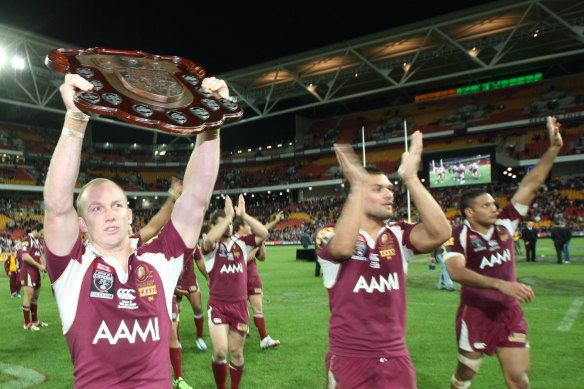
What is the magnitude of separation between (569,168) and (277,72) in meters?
28.8

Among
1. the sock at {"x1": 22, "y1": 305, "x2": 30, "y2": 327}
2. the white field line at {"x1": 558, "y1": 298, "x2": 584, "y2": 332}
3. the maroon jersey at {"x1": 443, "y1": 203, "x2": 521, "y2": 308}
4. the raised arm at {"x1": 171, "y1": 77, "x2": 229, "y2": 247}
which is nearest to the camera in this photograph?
the raised arm at {"x1": 171, "y1": 77, "x2": 229, "y2": 247}

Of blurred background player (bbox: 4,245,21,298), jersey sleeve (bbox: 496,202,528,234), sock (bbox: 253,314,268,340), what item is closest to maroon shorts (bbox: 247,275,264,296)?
sock (bbox: 253,314,268,340)

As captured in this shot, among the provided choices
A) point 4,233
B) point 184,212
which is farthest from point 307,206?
point 184,212

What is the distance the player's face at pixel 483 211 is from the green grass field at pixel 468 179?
117 feet

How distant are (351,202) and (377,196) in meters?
0.53

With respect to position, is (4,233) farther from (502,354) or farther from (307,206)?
(502,354)

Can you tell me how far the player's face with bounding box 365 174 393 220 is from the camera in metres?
3.42

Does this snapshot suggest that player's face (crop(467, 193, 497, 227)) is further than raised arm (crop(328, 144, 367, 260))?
Yes

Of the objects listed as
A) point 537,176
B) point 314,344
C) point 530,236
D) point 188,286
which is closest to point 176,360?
point 188,286

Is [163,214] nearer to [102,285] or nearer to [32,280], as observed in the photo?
[102,285]

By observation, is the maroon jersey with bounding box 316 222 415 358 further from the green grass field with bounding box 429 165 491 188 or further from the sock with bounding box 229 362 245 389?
the green grass field with bounding box 429 165 491 188

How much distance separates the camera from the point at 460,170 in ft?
129

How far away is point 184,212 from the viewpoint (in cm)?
279

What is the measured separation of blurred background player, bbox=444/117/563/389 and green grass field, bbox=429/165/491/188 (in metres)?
35.4
